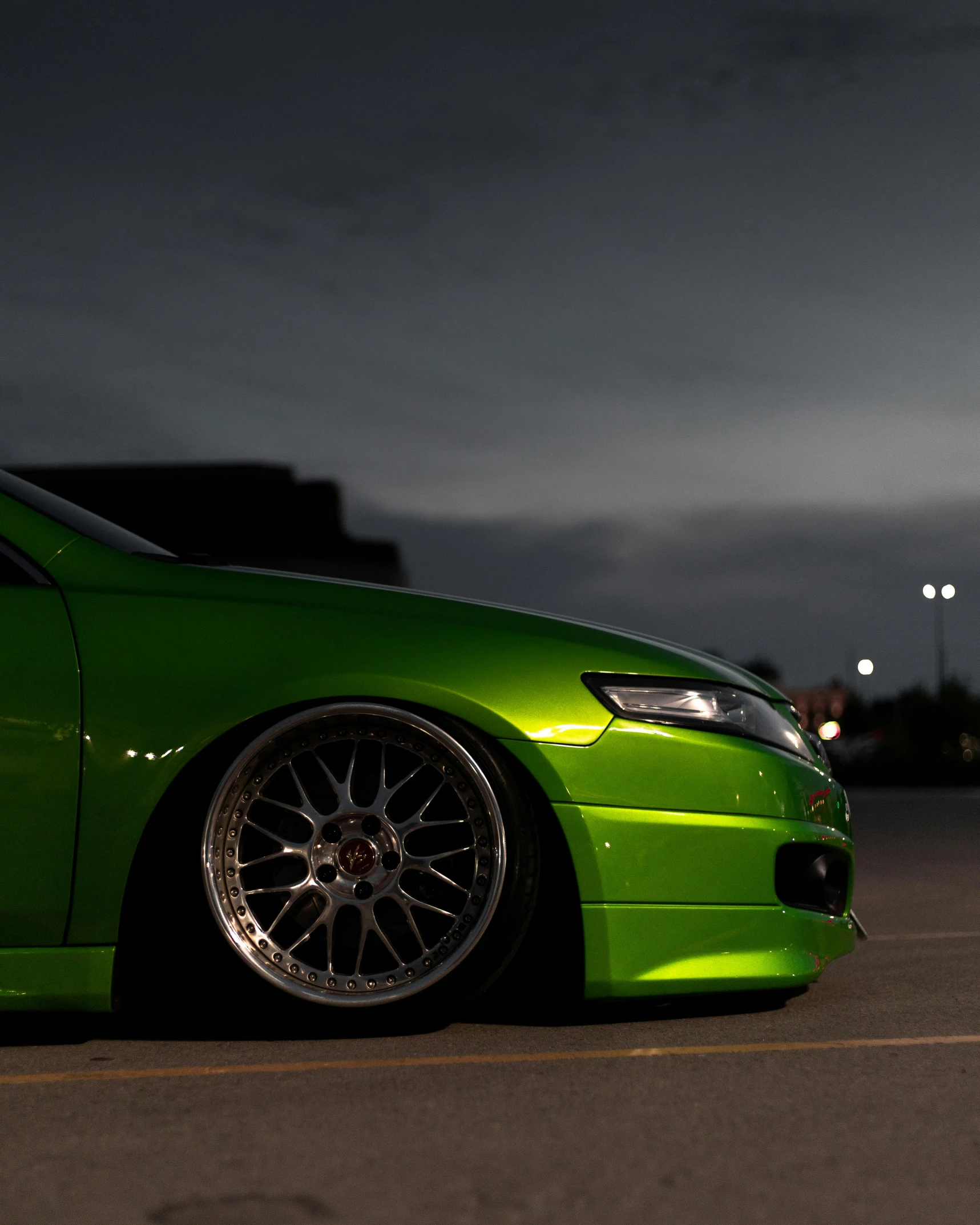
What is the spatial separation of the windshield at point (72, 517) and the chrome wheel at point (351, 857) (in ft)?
2.44

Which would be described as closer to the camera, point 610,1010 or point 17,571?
point 17,571

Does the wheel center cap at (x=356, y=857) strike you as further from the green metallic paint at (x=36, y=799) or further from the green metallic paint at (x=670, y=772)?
the green metallic paint at (x=36, y=799)

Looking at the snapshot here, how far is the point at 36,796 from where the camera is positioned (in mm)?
3021

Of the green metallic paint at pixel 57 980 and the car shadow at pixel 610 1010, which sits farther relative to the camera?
the car shadow at pixel 610 1010

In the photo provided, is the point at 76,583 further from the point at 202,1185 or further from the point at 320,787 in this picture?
the point at 202,1185

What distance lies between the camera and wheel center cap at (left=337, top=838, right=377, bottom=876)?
10.3ft

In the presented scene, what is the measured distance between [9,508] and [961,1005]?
2.76 meters

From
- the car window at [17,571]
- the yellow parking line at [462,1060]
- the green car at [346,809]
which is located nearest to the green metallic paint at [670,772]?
the green car at [346,809]

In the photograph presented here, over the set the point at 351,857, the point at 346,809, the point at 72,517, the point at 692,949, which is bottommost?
the point at 692,949

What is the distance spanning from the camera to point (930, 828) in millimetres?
10320

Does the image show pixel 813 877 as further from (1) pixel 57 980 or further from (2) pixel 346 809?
(1) pixel 57 980

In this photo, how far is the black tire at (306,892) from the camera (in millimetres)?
3117

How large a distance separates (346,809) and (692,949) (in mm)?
882

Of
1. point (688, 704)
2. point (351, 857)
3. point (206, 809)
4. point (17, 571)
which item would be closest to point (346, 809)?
point (351, 857)
